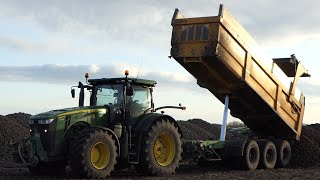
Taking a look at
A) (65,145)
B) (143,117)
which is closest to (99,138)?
(65,145)

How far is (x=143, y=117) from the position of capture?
1095cm

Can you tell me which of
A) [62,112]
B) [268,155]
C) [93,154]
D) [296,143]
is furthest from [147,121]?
[296,143]

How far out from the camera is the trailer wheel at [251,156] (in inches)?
490

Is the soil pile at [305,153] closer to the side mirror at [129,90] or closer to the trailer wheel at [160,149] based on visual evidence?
the trailer wheel at [160,149]

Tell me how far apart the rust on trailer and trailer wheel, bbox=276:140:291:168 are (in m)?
0.39

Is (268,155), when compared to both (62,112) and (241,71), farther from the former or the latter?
(62,112)

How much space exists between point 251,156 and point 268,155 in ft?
2.51

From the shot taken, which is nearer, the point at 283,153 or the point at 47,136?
the point at 47,136

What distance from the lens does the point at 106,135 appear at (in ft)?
32.2

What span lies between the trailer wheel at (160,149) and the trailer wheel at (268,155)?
2893 millimetres

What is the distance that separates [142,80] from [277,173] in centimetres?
398

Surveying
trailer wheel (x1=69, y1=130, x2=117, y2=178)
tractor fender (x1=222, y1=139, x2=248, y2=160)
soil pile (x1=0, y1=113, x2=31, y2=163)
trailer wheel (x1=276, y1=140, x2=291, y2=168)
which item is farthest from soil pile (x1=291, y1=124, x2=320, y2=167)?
soil pile (x1=0, y1=113, x2=31, y2=163)

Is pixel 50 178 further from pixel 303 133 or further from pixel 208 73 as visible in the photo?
pixel 303 133

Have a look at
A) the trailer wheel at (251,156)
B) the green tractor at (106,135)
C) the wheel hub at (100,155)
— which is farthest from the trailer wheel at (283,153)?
the wheel hub at (100,155)
